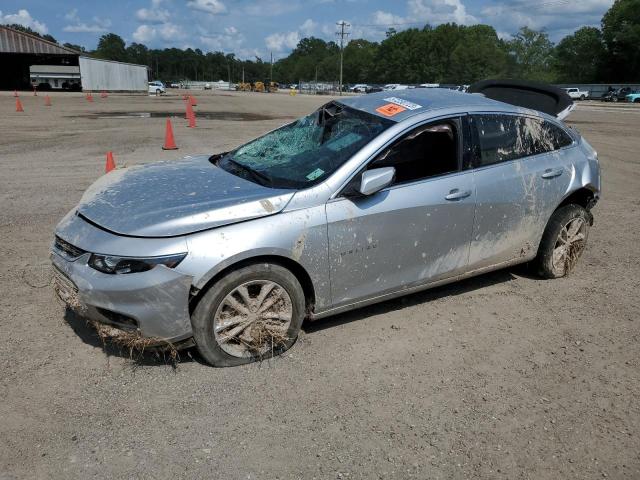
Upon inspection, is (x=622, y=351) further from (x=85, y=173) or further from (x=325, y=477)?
(x=85, y=173)

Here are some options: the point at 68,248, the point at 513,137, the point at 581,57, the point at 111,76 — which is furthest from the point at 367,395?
the point at 581,57

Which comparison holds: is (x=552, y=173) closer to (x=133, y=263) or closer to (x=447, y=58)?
(x=133, y=263)

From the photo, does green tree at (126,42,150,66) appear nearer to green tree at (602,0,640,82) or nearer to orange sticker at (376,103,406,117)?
green tree at (602,0,640,82)

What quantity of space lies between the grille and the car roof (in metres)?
2.33

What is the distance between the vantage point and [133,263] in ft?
10.1

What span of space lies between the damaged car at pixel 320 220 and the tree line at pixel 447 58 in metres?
95.6

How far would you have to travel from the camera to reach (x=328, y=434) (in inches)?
113

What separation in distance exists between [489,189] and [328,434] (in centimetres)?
230

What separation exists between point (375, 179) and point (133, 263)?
1595 mm

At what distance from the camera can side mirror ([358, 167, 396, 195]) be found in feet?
11.4

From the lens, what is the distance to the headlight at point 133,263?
10.0ft

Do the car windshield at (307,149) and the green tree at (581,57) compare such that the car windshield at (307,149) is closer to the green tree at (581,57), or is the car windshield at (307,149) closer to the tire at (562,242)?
the tire at (562,242)

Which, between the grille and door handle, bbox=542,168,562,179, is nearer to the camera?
the grille

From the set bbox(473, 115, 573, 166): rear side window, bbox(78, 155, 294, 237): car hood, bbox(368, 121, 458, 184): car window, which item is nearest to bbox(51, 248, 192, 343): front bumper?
bbox(78, 155, 294, 237): car hood
